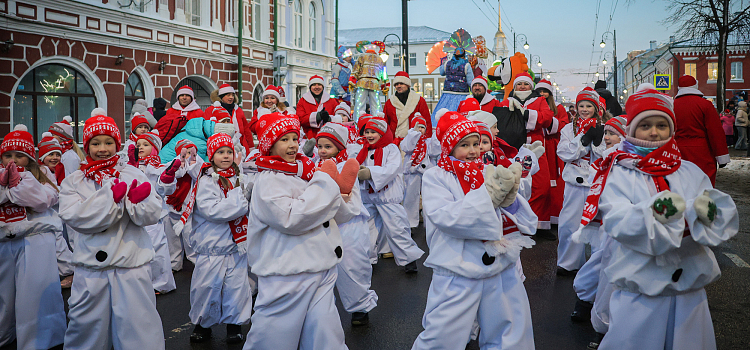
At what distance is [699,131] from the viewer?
22.5 feet

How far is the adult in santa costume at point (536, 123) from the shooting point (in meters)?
7.77

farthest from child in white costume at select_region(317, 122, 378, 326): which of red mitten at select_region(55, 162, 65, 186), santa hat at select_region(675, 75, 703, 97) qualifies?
santa hat at select_region(675, 75, 703, 97)

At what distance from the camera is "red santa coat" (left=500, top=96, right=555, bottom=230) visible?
7.84 m

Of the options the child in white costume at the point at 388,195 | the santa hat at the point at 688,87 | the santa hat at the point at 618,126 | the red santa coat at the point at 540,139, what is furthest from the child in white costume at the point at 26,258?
the santa hat at the point at 688,87

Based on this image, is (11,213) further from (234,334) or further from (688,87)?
(688,87)

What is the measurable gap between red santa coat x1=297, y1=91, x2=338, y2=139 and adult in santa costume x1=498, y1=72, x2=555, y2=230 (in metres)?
3.08

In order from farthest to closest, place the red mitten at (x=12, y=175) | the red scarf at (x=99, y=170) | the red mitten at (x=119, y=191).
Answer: the red mitten at (x=12, y=175), the red scarf at (x=99, y=170), the red mitten at (x=119, y=191)

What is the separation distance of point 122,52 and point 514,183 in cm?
1508

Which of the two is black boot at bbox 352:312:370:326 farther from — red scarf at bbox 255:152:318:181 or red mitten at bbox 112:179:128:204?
red mitten at bbox 112:179:128:204

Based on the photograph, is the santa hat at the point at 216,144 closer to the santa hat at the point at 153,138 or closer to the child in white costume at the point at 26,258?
the child in white costume at the point at 26,258

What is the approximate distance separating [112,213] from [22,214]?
156 centimetres

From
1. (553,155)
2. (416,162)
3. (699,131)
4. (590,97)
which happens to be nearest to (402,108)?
(416,162)

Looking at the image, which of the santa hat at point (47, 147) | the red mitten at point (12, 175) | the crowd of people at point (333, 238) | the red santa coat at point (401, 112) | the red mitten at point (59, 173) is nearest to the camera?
the crowd of people at point (333, 238)

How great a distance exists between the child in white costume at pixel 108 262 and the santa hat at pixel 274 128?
85cm
